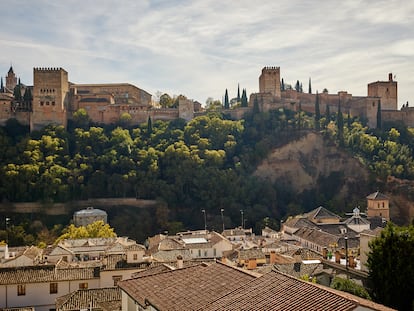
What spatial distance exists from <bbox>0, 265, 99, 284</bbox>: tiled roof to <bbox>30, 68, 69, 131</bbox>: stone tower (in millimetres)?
46838

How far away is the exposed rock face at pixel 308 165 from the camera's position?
66938mm

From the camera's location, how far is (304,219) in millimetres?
49531

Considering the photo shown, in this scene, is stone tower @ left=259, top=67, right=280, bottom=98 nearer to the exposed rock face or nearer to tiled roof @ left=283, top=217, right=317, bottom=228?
the exposed rock face

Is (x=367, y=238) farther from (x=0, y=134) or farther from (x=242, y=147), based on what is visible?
(x=0, y=134)

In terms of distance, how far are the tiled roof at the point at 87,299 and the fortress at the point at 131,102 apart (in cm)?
5125

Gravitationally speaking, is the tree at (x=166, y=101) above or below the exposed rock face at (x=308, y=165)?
above

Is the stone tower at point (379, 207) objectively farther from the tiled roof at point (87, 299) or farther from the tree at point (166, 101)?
the tree at point (166, 101)

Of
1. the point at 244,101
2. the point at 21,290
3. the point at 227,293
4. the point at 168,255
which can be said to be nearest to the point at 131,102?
the point at 244,101

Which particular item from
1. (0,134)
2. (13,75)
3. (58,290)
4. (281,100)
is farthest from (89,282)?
(13,75)

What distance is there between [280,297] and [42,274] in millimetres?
17992

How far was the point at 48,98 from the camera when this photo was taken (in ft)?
227

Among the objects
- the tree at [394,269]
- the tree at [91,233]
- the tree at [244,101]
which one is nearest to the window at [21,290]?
the tree at [394,269]

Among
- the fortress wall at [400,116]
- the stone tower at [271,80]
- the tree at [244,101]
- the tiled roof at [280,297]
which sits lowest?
the tiled roof at [280,297]

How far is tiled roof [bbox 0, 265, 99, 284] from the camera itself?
2352 cm
